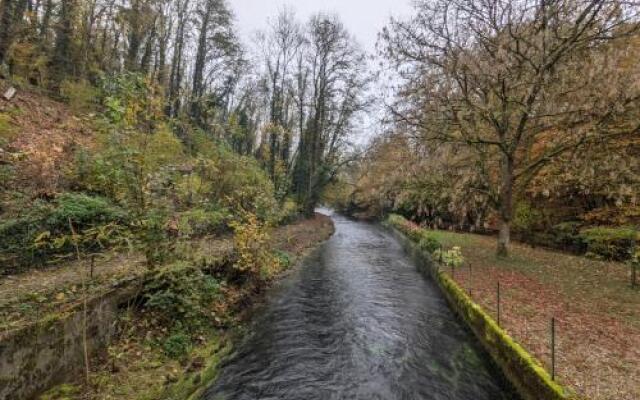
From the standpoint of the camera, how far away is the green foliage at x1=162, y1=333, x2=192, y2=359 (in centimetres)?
572

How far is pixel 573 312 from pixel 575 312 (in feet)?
0.15

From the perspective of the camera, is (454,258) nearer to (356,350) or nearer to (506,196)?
(506,196)

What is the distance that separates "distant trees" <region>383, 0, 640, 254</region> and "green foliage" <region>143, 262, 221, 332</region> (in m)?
9.26

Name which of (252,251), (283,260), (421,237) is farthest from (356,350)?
(421,237)

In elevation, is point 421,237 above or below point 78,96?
below

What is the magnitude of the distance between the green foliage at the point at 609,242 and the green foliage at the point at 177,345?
13882 millimetres

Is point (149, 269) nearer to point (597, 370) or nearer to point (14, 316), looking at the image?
point (14, 316)

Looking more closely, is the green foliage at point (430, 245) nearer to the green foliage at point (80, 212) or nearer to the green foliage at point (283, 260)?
the green foliage at point (283, 260)

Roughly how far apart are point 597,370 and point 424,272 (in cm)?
851

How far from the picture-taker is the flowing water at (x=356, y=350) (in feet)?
17.5

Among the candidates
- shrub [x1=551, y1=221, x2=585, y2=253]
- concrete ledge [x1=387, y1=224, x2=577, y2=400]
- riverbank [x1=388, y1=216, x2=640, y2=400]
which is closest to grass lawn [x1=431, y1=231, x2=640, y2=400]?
riverbank [x1=388, y1=216, x2=640, y2=400]

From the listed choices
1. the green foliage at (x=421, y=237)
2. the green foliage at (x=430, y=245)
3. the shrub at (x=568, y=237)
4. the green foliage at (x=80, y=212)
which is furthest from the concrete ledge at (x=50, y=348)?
the shrub at (x=568, y=237)

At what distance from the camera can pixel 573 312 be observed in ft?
23.4

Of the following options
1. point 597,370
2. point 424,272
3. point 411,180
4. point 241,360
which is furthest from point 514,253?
point 241,360
